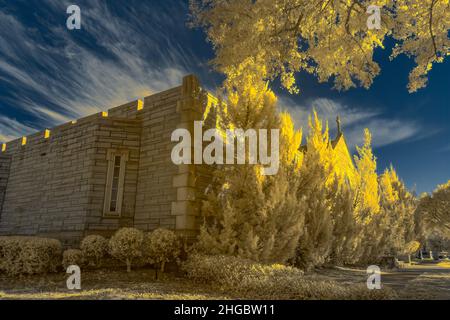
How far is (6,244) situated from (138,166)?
4569 millimetres

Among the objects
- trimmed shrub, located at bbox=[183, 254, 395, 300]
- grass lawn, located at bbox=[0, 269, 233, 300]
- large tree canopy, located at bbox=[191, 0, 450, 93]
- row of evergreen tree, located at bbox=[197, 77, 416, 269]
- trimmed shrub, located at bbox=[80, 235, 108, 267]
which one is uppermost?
large tree canopy, located at bbox=[191, 0, 450, 93]

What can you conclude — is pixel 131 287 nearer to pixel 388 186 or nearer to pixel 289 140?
pixel 289 140

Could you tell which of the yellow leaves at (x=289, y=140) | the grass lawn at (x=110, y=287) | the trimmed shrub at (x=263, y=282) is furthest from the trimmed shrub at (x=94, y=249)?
the yellow leaves at (x=289, y=140)

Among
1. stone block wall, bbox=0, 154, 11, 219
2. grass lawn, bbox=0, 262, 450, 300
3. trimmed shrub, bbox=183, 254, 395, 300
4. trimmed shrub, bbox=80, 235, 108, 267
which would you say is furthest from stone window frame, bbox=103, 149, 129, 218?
stone block wall, bbox=0, 154, 11, 219

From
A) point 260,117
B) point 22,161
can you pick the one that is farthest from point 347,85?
point 22,161

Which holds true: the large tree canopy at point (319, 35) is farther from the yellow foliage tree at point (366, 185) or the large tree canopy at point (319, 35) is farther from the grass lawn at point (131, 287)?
the yellow foliage tree at point (366, 185)

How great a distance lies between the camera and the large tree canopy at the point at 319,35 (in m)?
8.55

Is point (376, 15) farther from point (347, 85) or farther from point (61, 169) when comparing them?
point (61, 169)

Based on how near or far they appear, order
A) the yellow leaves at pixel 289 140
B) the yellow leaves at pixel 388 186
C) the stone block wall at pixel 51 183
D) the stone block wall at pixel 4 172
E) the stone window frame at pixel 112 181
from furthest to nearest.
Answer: the yellow leaves at pixel 388 186 < the stone block wall at pixel 4 172 < the stone block wall at pixel 51 183 < the stone window frame at pixel 112 181 < the yellow leaves at pixel 289 140

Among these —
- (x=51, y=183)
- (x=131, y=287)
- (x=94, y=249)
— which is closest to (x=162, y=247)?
(x=131, y=287)

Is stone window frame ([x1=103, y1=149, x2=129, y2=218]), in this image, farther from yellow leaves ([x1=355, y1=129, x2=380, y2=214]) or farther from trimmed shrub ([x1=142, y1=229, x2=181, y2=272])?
yellow leaves ([x1=355, y1=129, x2=380, y2=214])

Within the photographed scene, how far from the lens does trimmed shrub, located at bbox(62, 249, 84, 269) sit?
9.62 metres

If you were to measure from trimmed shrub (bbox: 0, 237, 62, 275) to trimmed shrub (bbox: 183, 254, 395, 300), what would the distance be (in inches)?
166
